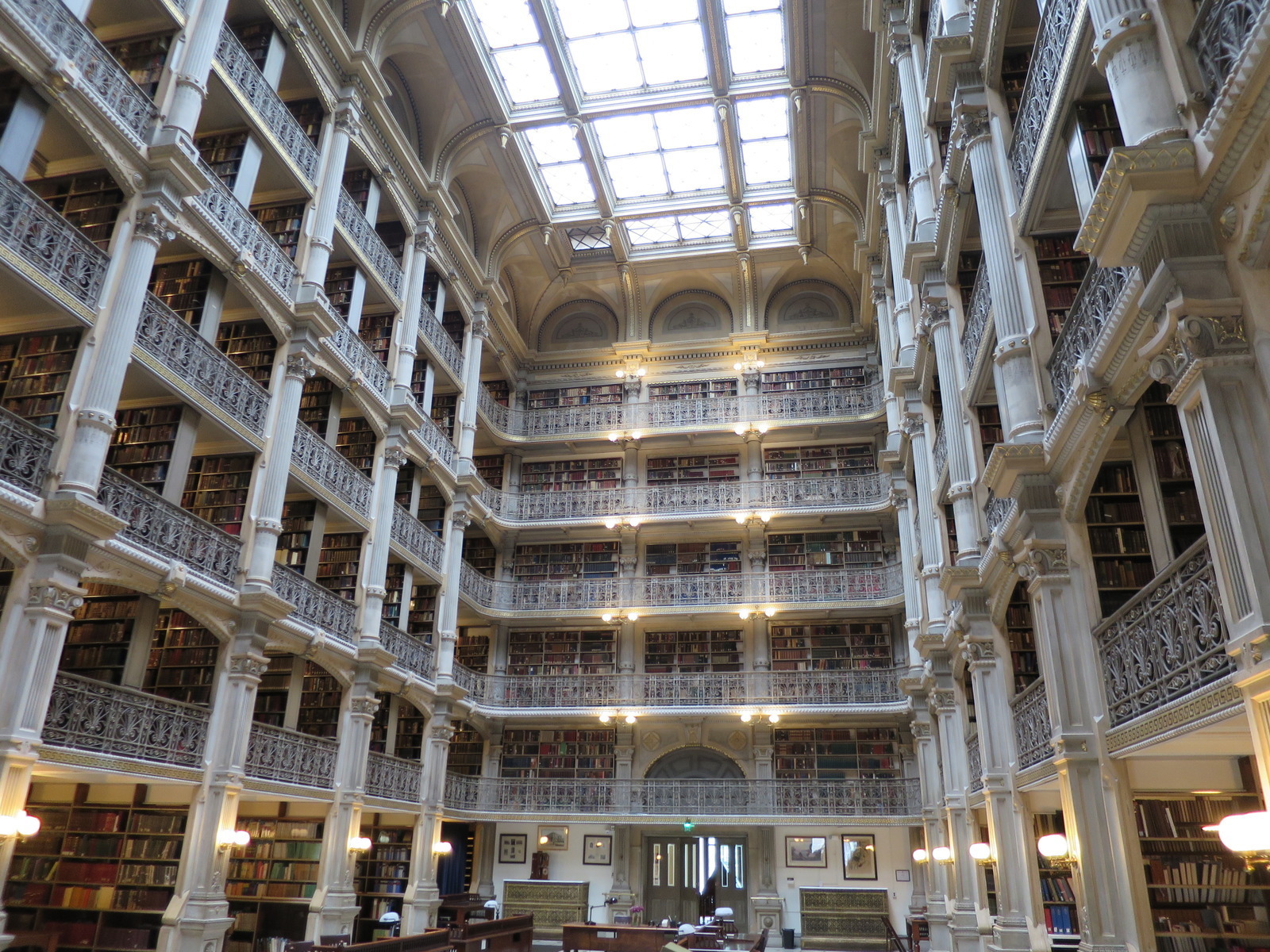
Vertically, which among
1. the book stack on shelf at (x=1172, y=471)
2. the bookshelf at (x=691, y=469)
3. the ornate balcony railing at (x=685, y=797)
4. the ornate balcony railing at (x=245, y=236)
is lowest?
the ornate balcony railing at (x=685, y=797)

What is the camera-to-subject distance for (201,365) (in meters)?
8.83

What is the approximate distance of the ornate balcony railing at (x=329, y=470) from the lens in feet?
35.2

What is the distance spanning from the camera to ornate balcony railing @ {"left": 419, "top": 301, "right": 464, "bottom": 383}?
14.5 m

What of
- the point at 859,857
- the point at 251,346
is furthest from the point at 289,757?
the point at 859,857

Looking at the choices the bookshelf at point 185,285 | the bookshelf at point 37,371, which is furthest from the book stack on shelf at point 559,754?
the bookshelf at point 37,371

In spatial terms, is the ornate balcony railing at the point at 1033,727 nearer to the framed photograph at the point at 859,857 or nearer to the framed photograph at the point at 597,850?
the framed photograph at the point at 859,857

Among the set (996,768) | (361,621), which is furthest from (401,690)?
(996,768)

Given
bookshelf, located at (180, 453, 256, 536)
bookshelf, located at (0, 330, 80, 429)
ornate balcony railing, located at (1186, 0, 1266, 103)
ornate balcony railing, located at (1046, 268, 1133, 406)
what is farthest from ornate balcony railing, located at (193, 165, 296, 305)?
ornate balcony railing, located at (1186, 0, 1266, 103)

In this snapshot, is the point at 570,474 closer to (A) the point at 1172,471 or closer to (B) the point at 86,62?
(B) the point at 86,62

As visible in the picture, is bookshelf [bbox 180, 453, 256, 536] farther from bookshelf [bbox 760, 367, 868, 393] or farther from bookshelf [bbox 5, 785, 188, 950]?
bookshelf [bbox 760, 367, 868, 393]

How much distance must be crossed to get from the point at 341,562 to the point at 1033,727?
906 cm

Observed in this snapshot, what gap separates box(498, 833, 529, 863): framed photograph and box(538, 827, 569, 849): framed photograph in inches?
11.6

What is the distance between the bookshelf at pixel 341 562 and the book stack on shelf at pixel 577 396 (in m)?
7.09

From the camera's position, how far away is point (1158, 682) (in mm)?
4656
